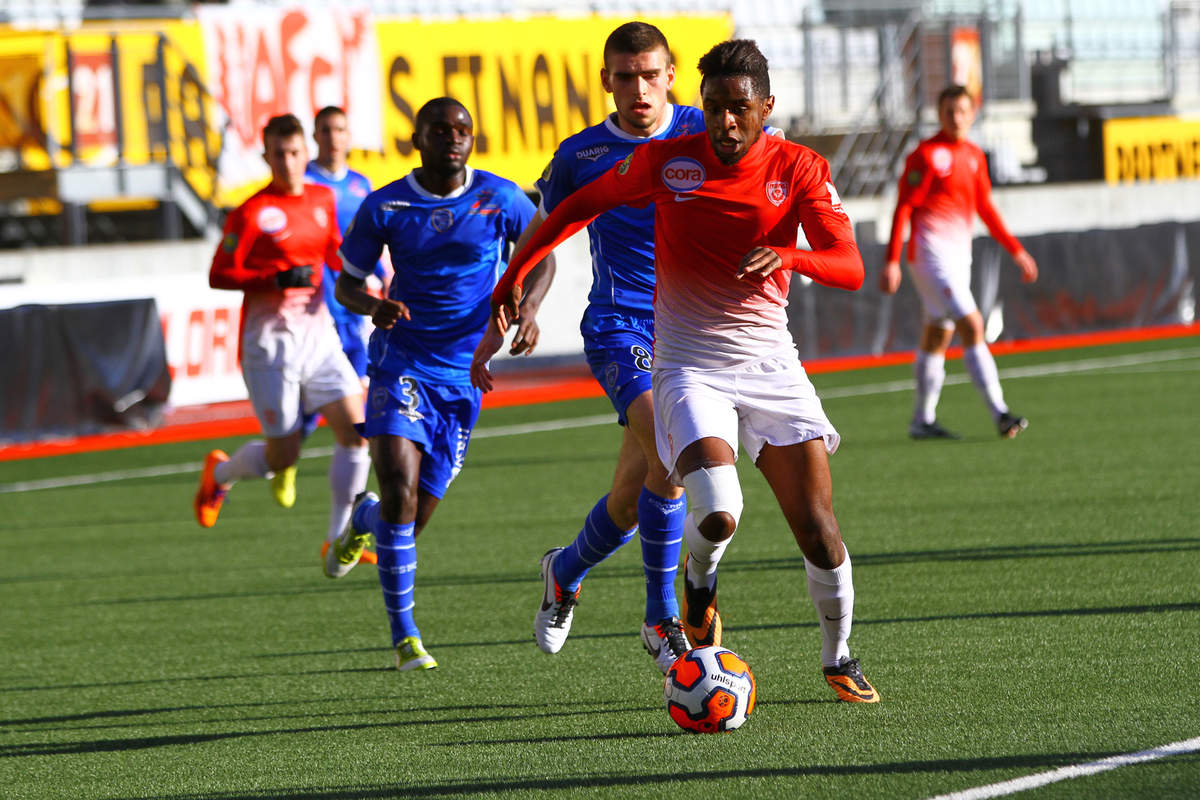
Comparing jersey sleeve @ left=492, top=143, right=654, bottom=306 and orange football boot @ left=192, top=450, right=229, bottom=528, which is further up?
jersey sleeve @ left=492, top=143, right=654, bottom=306

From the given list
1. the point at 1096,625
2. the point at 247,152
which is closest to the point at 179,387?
the point at 247,152

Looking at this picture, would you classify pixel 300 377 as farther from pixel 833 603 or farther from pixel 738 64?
pixel 738 64

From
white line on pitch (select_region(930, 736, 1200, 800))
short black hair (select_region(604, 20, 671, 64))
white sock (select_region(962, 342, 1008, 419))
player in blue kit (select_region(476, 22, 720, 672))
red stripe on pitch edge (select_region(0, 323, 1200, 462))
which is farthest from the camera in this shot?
red stripe on pitch edge (select_region(0, 323, 1200, 462))

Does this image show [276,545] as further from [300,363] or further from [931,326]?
[931,326]

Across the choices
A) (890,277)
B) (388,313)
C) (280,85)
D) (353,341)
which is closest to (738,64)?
(388,313)

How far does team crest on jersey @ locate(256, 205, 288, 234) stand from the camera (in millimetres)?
9812

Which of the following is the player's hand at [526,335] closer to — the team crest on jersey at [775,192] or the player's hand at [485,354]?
the player's hand at [485,354]

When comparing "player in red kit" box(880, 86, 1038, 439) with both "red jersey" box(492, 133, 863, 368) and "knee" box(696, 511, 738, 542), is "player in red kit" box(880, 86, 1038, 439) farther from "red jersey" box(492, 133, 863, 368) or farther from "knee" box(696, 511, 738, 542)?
"knee" box(696, 511, 738, 542)

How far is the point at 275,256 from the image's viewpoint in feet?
32.4

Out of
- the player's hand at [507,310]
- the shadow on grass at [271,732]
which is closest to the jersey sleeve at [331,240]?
the player's hand at [507,310]

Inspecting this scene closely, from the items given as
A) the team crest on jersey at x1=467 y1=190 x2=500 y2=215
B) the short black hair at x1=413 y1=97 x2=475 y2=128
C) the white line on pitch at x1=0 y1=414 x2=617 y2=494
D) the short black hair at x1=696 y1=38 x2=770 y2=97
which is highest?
the short black hair at x1=696 y1=38 x2=770 y2=97

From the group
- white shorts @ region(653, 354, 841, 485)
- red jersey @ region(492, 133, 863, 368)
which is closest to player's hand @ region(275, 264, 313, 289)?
red jersey @ region(492, 133, 863, 368)

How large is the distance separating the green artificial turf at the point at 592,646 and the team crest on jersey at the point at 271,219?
5.87 feet

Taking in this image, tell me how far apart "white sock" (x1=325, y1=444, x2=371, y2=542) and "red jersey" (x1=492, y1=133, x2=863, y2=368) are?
386cm
